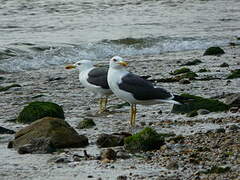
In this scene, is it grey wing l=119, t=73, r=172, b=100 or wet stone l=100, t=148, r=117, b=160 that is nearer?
wet stone l=100, t=148, r=117, b=160

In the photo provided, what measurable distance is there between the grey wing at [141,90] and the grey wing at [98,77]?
3.91ft

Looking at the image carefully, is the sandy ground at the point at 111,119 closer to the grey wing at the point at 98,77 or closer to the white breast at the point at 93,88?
the white breast at the point at 93,88

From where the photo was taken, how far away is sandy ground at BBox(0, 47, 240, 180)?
5730 mm

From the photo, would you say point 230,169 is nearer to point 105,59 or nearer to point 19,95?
point 19,95

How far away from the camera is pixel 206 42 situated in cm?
2030

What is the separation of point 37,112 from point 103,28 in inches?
561

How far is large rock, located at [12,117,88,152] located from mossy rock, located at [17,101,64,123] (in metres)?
1.42

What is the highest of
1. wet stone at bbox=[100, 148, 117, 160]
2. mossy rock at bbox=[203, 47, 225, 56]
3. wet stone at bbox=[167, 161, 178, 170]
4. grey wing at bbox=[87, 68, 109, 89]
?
grey wing at bbox=[87, 68, 109, 89]

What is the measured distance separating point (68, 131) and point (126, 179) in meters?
1.70

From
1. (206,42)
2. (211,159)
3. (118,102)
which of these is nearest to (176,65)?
(118,102)

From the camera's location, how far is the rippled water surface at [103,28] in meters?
17.9

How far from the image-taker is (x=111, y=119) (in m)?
8.77

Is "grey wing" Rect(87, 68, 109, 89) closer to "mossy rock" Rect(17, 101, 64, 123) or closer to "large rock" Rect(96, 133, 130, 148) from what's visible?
"mossy rock" Rect(17, 101, 64, 123)

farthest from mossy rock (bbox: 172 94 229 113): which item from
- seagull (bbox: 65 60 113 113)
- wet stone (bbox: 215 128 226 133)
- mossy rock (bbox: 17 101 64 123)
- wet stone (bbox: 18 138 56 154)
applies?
wet stone (bbox: 18 138 56 154)
